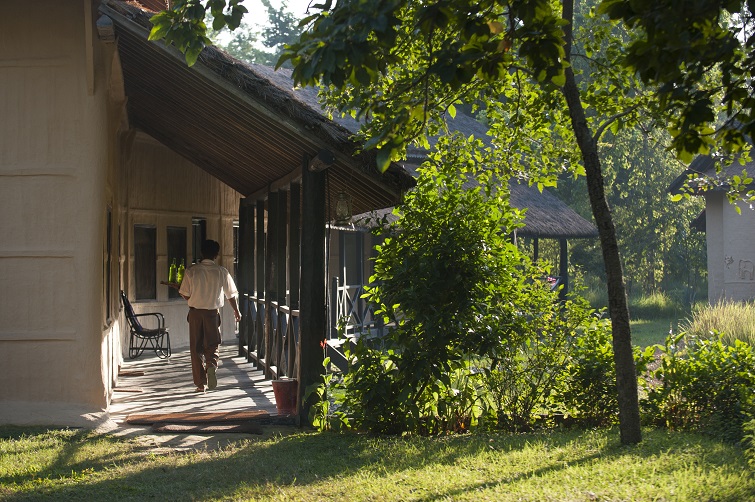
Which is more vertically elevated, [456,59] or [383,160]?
[456,59]

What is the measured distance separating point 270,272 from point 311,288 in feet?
13.3

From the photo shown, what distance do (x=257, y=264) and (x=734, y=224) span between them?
38.1ft

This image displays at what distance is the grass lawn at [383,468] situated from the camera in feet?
17.9

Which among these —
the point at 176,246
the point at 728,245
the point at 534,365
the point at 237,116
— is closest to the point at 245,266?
the point at 176,246

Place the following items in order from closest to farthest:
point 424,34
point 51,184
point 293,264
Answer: point 424,34
point 51,184
point 293,264

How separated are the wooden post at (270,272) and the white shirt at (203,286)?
1465mm

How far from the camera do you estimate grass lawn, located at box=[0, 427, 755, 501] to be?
17.9 feet

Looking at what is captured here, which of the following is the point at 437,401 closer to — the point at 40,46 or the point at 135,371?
the point at 40,46

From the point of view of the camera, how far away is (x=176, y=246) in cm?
1580

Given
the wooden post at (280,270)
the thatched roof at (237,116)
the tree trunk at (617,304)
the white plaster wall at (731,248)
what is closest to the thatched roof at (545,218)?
the white plaster wall at (731,248)

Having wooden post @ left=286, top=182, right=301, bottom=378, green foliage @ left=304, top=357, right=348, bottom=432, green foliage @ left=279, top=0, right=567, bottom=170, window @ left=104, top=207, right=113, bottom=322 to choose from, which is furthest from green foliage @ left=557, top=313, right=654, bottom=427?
window @ left=104, top=207, right=113, bottom=322

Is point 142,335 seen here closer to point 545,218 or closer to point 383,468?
point 383,468

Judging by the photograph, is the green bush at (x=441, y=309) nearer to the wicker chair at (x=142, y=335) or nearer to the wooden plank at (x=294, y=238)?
the wooden plank at (x=294, y=238)

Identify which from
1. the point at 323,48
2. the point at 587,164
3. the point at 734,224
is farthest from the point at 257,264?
the point at 734,224
